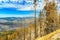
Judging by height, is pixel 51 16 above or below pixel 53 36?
above

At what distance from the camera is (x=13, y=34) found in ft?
6.51

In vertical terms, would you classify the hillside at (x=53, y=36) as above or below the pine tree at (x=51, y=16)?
below

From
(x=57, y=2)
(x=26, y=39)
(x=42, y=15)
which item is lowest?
(x=26, y=39)

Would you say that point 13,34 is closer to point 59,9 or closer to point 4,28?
point 4,28

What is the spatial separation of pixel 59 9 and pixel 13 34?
0.71m

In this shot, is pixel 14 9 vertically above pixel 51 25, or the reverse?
pixel 14 9

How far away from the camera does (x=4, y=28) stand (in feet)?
6.45

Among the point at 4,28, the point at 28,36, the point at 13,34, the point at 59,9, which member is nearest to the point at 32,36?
the point at 28,36

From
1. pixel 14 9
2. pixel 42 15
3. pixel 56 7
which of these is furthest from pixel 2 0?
pixel 56 7

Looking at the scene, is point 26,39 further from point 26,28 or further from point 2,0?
point 2,0

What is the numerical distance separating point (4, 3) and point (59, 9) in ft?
2.46

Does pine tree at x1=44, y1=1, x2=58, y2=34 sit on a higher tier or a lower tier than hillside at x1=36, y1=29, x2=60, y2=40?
higher

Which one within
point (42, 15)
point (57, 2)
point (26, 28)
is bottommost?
point (26, 28)

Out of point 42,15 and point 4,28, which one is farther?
point 42,15
